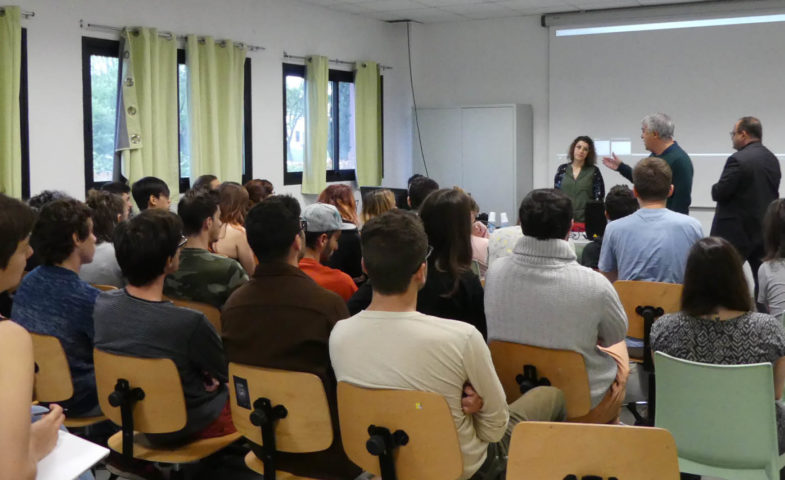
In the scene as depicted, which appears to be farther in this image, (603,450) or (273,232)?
(273,232)

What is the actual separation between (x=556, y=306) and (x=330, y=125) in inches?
256

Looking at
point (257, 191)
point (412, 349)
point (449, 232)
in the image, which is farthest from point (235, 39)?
point (412, 349)

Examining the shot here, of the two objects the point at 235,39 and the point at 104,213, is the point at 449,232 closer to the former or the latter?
the point at 104,213

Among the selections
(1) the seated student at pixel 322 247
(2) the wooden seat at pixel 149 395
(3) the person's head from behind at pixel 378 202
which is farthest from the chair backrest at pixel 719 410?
(3) the person's head from behind at pixel 378 202

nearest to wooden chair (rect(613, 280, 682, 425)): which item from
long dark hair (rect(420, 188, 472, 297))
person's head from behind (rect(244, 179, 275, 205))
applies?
long dark hair (rect(420, 188, 472, 297))

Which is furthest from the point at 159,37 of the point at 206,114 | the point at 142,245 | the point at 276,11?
the point at 142,245

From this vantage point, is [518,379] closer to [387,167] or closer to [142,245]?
[142,245]

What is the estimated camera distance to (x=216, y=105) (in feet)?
23.3

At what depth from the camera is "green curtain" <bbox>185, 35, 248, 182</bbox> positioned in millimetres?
6914

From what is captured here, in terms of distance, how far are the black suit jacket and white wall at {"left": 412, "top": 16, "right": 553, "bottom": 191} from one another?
3.77m

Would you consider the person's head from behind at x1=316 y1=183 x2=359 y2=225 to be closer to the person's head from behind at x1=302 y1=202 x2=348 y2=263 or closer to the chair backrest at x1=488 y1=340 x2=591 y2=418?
the person's head from behind at x1=302 y1=202 x2=348 y2=263

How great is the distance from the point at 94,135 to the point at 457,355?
5088mm

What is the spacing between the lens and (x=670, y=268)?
3.71 m

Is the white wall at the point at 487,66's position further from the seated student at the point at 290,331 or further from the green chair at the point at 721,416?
the seated student at the point at 290,331
